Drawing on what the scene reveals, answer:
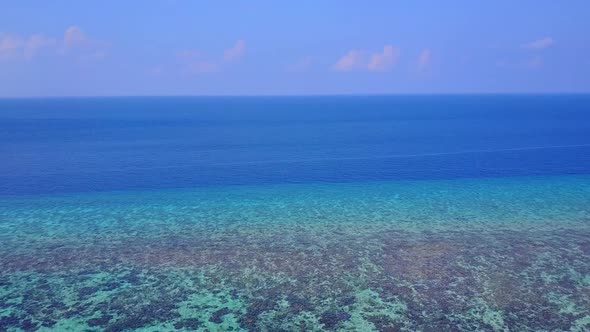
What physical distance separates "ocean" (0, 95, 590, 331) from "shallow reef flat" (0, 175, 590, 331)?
10cm

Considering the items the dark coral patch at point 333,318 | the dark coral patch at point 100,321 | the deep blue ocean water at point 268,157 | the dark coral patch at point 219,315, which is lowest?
the dark coral patch at point 100,321

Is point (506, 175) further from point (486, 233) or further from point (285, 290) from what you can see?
point (285, 290)

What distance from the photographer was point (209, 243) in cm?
2752

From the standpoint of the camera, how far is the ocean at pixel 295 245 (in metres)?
19.0

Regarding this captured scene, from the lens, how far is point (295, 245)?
89.2 ft

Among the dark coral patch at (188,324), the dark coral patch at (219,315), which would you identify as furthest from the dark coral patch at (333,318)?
the dark coral patch at (188,324)

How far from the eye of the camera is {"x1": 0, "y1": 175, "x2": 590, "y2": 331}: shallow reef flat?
739 inches

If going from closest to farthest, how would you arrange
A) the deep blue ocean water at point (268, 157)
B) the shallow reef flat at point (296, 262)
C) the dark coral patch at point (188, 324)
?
the dark coral patch at point (188, 324)
the shallow reef flat at point (296, 262)
the deep blue ocean water at point (268, 157)

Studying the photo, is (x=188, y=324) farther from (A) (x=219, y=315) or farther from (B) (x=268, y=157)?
(B) (x=268, y=157)

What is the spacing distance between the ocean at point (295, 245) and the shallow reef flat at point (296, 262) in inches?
4.1

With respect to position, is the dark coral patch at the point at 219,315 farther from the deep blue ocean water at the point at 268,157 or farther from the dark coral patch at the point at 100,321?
the deep blue ocean water at the point at 268,157

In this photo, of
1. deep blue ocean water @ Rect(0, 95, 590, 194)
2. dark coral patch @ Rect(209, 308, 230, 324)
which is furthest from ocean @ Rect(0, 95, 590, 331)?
deep blue ocean water @ Rect(0, 95, 590, 194)

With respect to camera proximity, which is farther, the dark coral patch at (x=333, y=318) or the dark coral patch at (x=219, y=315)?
the dark coral patch at (x=219, y=315)

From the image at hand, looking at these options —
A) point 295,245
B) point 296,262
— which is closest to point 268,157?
point 295,245
